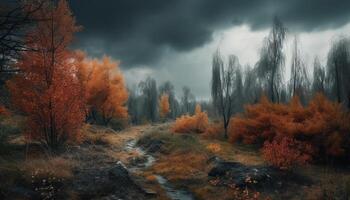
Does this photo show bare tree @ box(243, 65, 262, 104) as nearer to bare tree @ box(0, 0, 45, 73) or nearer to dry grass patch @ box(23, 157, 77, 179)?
dry grass patch @ box(23, 157, 77, 179)

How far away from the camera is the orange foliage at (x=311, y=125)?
2156 cm

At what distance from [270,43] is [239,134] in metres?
12.0

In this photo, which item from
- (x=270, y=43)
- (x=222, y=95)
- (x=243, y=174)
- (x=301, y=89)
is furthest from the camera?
(x=301, y=89)

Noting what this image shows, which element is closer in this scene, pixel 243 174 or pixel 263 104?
pixel 243 174

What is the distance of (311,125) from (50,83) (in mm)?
17939

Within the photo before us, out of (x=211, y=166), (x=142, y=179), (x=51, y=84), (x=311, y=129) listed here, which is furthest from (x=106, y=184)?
(x=311, y=129)

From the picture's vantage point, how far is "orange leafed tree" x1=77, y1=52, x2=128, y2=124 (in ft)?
132

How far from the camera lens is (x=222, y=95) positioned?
3697cm

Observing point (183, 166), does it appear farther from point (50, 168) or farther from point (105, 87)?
point (105, 87)

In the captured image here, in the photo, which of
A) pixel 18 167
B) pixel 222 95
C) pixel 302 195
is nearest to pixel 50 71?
pixel 18 167

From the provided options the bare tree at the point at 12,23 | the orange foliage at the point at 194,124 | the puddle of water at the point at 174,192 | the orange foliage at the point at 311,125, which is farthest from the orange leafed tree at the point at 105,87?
the bare tree at the point at 12,23

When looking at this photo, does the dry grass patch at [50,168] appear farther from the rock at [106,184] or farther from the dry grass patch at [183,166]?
the dry grass patch at [183,166]

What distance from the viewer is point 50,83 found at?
1683 centimetres

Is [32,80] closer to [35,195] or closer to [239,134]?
[35,195]
